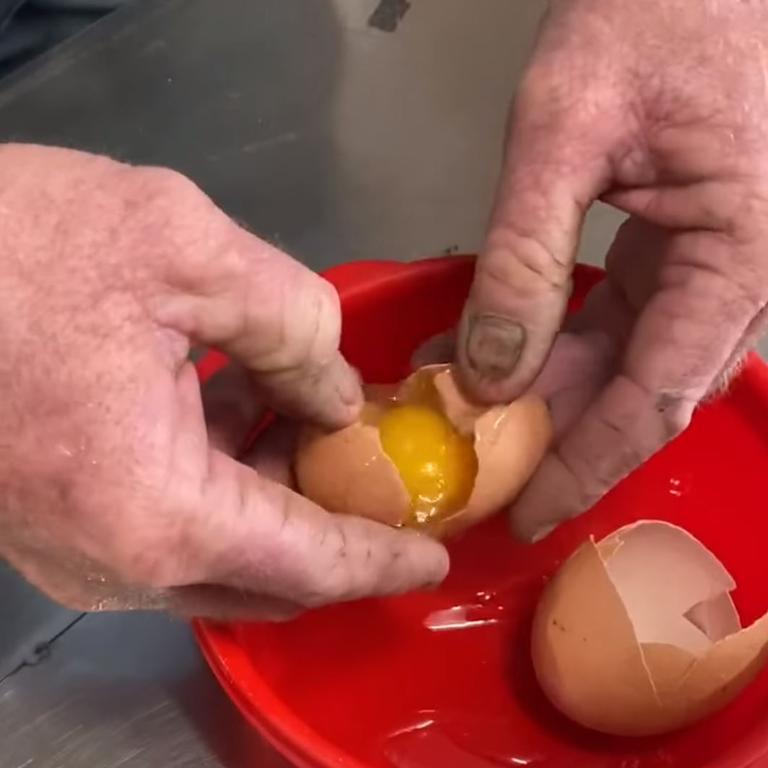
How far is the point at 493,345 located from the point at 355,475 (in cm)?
12

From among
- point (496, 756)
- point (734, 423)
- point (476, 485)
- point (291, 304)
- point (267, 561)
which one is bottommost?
point (496, 756)

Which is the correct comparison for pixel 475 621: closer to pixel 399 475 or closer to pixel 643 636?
pixel 643 636

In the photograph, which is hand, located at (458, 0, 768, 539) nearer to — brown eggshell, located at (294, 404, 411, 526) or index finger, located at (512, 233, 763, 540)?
index finger, located at (512, 233, 763, 540)

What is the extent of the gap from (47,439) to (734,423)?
A: 57 cm

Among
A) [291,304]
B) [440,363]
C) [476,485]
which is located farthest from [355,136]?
[291,304]

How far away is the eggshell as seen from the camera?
0.82 metres

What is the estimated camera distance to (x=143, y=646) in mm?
965

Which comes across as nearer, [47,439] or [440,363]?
[47,439]

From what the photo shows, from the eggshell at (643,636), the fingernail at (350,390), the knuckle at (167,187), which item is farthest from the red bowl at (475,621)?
the knuckle at (167,187)

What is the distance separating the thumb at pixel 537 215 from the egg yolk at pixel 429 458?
12cm

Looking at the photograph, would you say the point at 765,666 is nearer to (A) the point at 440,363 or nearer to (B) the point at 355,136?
(A) the point at 440,363

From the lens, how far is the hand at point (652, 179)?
0.69 meters

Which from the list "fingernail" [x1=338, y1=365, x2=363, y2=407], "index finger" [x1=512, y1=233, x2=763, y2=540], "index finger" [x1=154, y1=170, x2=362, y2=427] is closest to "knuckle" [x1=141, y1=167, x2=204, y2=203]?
"index finger" [x1=154, y1=170, x2=362, y2=427]

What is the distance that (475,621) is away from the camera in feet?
3.39
